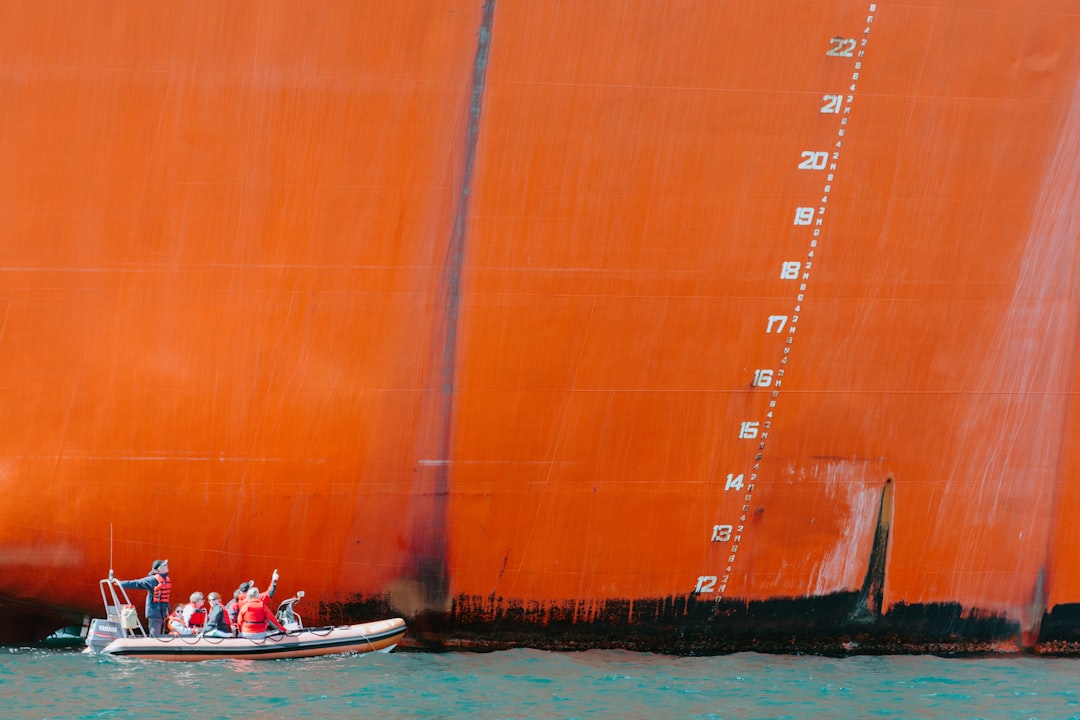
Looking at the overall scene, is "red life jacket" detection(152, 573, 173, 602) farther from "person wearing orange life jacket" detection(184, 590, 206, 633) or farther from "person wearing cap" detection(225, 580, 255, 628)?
"person wearing cap" detection(225, 580, 255, 628)

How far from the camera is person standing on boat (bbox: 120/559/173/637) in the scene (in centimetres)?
748

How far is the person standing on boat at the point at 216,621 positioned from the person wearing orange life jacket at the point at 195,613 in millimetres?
44

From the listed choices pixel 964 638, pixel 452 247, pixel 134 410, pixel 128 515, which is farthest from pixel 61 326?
pixel 964 638

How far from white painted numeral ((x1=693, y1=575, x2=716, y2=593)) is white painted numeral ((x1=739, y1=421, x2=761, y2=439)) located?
0.99 metres

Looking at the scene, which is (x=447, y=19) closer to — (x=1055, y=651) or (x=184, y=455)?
(x=184, y=455)

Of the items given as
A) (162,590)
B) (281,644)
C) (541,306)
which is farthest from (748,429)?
(162,590)

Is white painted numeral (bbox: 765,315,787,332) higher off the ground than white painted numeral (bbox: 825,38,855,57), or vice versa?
white painted numeral (bbox: 825,38,855,57)

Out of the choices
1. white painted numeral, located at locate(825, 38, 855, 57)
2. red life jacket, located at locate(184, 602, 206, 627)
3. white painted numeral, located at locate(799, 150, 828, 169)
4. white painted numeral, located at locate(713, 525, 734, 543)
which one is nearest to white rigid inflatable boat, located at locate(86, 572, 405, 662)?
red life jacket, located at locate(184, 602, 206, 627)

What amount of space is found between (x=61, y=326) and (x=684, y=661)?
4.61 m

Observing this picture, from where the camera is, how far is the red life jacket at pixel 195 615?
7660mm

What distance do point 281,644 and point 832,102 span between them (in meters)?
5.10

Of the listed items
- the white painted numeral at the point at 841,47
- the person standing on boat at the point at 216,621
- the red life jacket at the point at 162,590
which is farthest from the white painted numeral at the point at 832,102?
the red life jacket at the point at 162,590

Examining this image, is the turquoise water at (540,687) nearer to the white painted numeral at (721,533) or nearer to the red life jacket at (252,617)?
the red life jacket at (252,617)

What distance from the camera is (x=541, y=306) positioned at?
7574 mm
